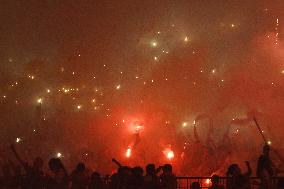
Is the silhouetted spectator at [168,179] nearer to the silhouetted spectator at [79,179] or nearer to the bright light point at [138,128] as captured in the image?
the silhouetted spectator at [79,179]

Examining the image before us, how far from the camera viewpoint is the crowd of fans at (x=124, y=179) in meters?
9.10

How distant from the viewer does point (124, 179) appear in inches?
362

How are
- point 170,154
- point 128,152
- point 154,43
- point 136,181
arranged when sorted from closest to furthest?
point 136,181 → point 170,154 → point 128,152 → point 154,43

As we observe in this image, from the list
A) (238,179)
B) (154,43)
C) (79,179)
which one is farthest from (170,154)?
(238,179)

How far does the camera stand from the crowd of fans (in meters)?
9.10

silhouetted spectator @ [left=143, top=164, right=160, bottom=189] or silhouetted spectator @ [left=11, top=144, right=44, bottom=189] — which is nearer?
silhouetted spectator @ [left=143, top=164, right=160, bottom=189]

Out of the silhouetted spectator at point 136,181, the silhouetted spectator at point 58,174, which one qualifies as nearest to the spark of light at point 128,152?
the silhouetted spectator at point 58,174

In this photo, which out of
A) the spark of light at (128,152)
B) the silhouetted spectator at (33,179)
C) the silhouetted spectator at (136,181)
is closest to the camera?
the silhouetted spectator at (136,181)

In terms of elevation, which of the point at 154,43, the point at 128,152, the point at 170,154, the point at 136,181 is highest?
the point at 154,43

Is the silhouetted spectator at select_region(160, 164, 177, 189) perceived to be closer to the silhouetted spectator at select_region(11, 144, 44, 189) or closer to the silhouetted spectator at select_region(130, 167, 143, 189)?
the silhouetted spectator at select_region(130, 167, 143, 189)

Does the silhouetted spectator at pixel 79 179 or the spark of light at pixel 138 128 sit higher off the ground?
the spark of light at pixel 138 128

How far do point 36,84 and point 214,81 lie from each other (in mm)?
8905

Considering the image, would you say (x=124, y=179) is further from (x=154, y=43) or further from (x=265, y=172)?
(x=154, y=43)

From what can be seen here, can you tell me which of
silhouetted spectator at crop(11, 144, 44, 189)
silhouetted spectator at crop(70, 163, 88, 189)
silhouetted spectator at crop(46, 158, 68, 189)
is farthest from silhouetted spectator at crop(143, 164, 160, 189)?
silhouetted spectator at crop(11, 144, 44, 189)
